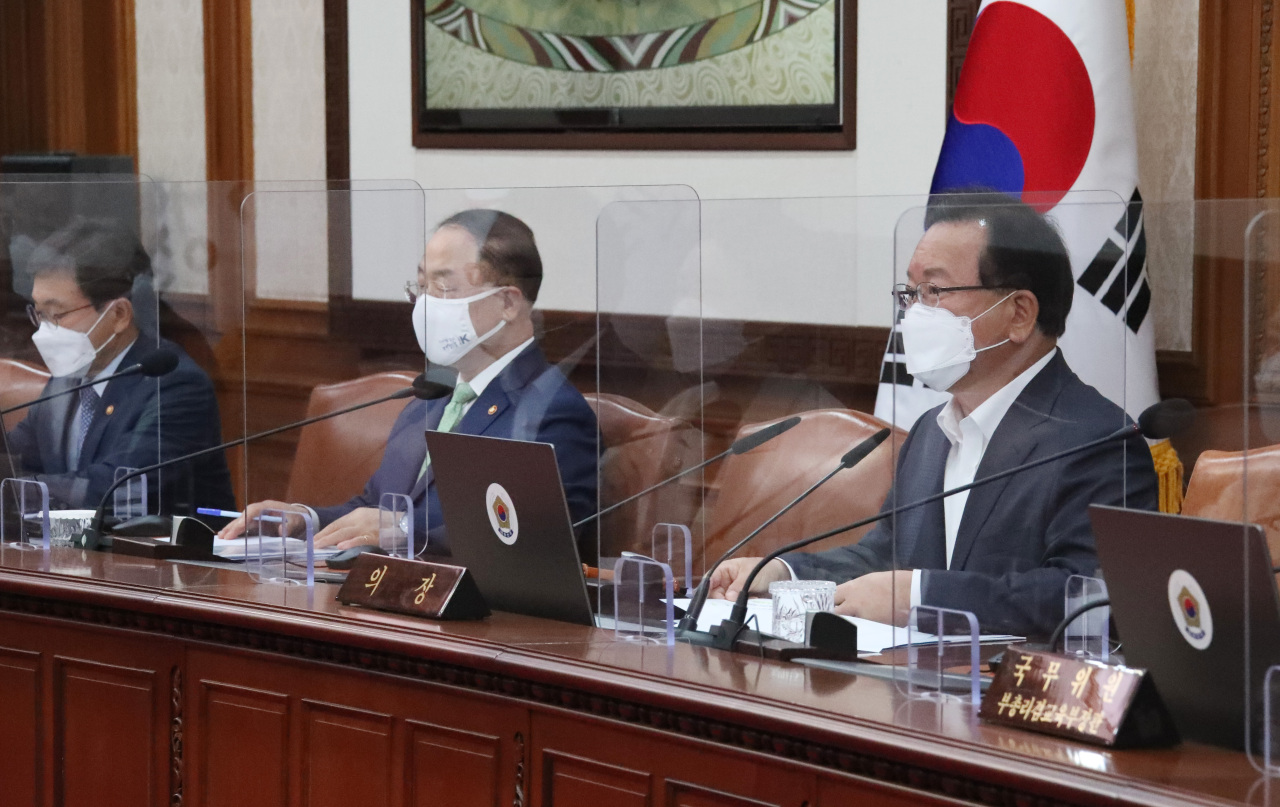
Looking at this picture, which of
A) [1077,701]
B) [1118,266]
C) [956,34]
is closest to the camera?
[1077,701]

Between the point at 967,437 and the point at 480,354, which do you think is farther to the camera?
the point at 480,354

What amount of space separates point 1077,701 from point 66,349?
83.2 inches

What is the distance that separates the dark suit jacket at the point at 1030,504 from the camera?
1904 millimetres

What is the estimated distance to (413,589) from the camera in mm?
2230

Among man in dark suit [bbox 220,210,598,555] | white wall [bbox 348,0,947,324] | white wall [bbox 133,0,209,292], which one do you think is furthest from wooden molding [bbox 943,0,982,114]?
white wall [bbox 133,0,209,292]

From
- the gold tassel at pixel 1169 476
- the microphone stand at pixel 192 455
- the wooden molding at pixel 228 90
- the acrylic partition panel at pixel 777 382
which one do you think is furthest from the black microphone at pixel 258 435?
the wooden molding at pixel 228 90

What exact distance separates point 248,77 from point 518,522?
3128mm

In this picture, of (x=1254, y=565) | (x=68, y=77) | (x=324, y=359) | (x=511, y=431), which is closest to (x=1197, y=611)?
(x=1254, y=565)

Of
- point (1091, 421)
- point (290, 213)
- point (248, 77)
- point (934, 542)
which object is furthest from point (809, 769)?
point (248, 77)

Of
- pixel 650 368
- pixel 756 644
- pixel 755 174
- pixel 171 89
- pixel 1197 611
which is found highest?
pixel 171 89

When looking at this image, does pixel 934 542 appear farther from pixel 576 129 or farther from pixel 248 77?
pixel 248 77

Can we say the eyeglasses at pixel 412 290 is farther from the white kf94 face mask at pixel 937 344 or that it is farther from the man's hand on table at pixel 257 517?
the white kf94 face mask at pixel 937 344

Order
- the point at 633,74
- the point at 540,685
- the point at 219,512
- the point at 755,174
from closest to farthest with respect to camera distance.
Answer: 1. the point at 540,685
2. the point at 219,512
3. the point at 755,174
4. the point at 633,74

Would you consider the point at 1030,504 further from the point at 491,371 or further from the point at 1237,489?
the point at 491,371
